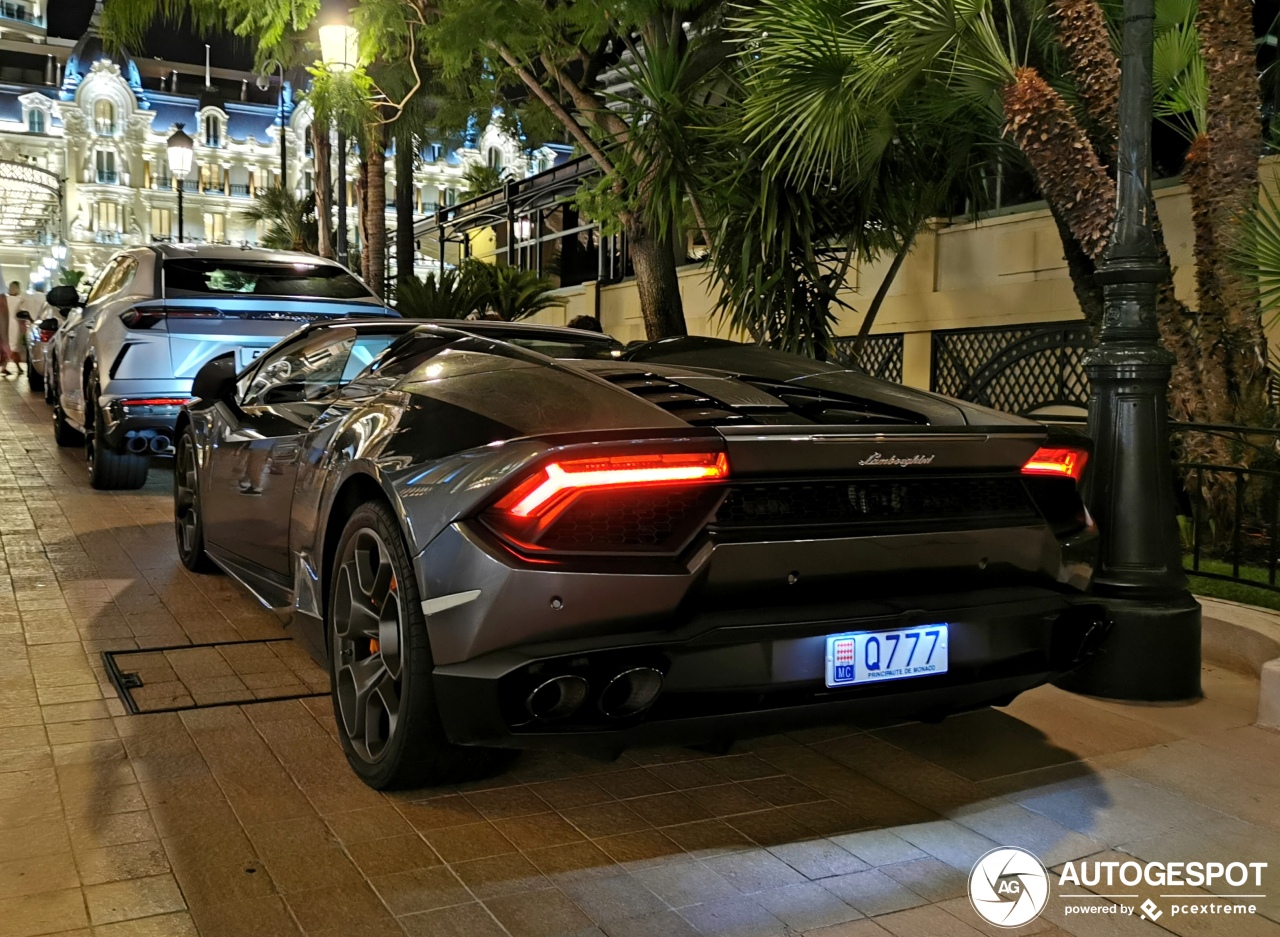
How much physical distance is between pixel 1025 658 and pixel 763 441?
3.37 feet

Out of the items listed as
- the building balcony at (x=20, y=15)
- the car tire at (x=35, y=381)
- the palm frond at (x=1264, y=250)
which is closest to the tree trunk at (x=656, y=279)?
the palm frond at (x=1264, y=250)

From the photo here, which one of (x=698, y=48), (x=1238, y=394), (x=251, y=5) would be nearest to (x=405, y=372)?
(x=1238, y=394)

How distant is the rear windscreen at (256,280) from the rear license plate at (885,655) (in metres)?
6.61

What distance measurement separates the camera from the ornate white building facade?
311 feet

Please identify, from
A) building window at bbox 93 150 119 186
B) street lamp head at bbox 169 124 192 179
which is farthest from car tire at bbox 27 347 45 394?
building window at bbox 93 150 119 186

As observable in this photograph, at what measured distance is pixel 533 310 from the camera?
52.1ft

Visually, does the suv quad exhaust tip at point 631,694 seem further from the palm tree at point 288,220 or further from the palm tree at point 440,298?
the palm tree at point 288,220

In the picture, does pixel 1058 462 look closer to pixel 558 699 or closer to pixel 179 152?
pixel 558 699

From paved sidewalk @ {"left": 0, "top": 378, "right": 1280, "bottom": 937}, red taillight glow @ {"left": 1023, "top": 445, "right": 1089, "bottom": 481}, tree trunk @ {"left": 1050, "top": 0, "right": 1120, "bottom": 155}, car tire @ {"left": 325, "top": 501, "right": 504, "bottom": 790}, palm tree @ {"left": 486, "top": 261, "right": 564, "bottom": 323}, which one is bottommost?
paved sidewalk @ {"left": 0, "top": 378, "right": 1280, "bottom": 937}

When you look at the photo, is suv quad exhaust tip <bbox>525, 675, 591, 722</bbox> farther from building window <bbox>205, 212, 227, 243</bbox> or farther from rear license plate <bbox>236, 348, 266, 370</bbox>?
building window <bbox>205, 212, 227, 243</bbox>

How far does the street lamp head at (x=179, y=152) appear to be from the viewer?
70.0 feet

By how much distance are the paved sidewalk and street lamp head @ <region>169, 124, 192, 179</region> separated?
18598 mm

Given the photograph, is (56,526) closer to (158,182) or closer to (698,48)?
(698,48)

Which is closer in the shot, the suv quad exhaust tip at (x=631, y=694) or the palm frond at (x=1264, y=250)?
the suv quad exhaust tip at (x=631, y=694)
